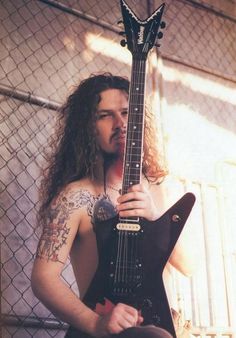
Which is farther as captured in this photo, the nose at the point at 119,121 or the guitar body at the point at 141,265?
the nose at the point at 119,121

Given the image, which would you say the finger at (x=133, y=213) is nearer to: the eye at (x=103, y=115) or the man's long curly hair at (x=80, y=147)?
the man's long curly hair at (x=80, y=147)

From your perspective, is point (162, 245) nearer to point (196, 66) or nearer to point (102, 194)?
point (102, 194)

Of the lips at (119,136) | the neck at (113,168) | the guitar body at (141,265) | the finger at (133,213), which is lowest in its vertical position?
the guitar body at (141,265)

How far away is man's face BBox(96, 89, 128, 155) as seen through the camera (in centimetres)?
158

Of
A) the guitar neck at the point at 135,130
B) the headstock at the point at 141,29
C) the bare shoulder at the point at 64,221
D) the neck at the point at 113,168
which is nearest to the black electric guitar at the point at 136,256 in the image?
the guitar neck at the point at 135,130

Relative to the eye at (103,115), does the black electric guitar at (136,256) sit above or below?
below

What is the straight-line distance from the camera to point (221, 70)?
2895 mm

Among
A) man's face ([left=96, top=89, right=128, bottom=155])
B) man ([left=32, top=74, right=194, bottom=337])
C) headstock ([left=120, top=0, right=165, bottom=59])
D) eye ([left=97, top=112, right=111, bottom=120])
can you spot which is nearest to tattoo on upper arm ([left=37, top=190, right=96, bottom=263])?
man ([left=32, top=74, right=194, bottom=337])

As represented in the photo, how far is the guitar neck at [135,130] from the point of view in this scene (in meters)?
1.34

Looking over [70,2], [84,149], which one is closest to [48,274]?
[84,149]

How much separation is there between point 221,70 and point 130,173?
1.84 meters

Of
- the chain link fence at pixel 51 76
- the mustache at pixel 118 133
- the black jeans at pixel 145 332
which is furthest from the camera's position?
the chain link fence at pixel 51 76

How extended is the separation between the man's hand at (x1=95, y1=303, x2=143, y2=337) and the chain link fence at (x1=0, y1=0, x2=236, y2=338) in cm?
73

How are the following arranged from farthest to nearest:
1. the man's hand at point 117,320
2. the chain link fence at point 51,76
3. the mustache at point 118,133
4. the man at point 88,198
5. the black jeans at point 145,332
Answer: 1. the chain link fence at point 51,76
2. the mustache at point 118,133
3. the man at point 88,198
4. the man's hand at point 117,320
5. the black jeans at point 145,332
